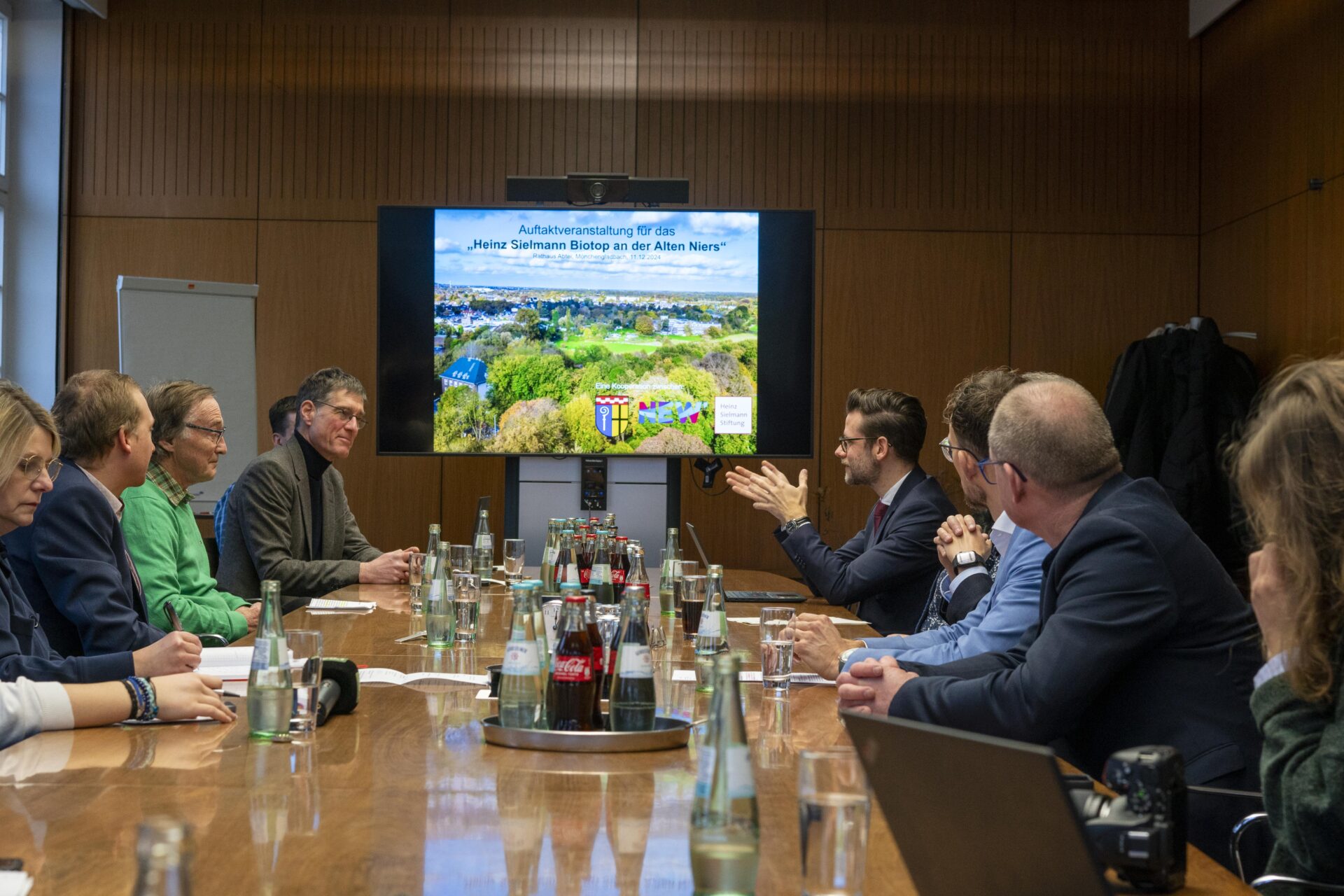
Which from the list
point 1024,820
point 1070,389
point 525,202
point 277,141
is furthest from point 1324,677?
point 277,141

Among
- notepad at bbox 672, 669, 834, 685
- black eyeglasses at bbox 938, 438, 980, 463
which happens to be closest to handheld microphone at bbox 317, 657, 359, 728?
notepad at bbox 672, 669, 834, 685

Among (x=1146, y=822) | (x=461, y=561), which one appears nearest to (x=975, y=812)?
(x=1146, y=822)

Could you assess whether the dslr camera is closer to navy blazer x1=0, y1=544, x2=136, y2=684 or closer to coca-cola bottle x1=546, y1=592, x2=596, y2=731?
coca-cola bottle x1=546, y1=592, x2=596, y2=731

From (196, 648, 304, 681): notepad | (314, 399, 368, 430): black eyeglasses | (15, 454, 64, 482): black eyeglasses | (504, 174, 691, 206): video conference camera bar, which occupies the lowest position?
(196, 648, 304, 681): notepad

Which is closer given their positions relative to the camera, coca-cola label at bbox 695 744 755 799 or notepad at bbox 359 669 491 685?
coca-cola label at bbox 695 744 755 799

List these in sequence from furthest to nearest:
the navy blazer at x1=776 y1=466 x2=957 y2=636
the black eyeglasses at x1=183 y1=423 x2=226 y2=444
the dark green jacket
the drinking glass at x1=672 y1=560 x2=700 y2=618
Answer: the navy blazer at x1=776 y1=466 x2=957 y2=636, the black eyeglasses at x1=183 y1=423 x2=226 y2=444, the drinking glass at x1=672 y1=560 x2=700 y2=618, the dark green jacket

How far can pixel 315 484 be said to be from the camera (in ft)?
15.7

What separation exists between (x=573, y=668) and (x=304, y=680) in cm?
40

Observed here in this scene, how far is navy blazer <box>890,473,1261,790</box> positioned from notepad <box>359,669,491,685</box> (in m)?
0.82

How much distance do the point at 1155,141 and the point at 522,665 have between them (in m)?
6.11

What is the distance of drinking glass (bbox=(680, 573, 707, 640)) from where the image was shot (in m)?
3.00

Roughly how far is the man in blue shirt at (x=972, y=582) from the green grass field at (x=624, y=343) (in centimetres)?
248

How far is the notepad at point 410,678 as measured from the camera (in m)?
2.39

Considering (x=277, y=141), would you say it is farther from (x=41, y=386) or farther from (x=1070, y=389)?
(x=1070, y=389)
